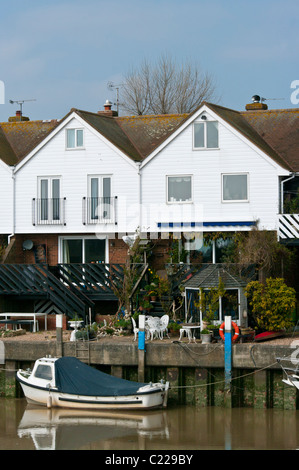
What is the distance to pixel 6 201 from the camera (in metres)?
38.9

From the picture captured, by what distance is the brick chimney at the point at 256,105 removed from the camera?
41281 millimetres

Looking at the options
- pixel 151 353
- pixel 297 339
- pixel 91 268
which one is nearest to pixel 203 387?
pixel 151 353

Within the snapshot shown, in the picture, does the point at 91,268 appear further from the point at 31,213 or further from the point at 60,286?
the point at 31,213

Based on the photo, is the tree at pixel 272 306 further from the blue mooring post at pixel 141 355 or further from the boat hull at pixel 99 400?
the boat hull at pixel 99 400

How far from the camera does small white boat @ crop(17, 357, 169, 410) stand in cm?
2797

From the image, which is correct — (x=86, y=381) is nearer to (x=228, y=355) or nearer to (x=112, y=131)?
(x=228, y=355)

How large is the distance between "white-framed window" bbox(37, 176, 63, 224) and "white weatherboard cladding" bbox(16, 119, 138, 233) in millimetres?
210

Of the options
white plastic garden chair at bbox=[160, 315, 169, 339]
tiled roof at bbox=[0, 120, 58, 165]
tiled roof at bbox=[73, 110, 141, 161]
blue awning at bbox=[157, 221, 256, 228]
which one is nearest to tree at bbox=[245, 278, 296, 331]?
white plastic garden chair at bbox=[160, 315, 169, 339]

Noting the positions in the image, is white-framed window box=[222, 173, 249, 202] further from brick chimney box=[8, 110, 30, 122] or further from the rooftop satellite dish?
brick chimney box=[8, 110, 30, 122]

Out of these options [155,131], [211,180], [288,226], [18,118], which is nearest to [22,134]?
[18,118]

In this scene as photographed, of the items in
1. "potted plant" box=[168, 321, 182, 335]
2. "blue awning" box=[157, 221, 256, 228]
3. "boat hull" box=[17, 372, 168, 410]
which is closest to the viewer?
"boat hull" box=[17, 372, 168, 410]

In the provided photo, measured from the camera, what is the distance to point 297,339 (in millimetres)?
30422

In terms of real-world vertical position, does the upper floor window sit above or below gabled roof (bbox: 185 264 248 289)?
above
